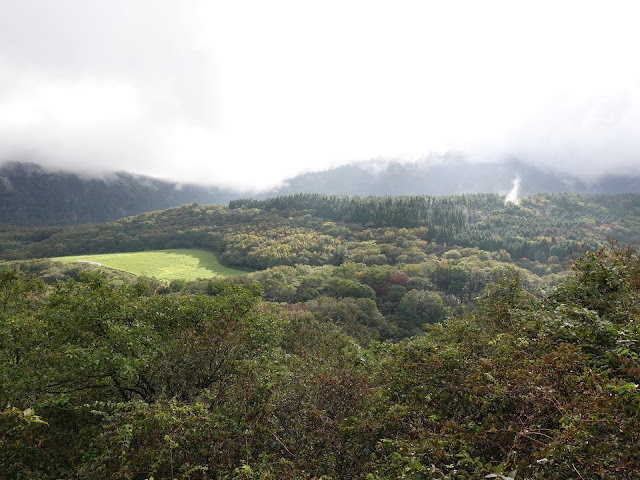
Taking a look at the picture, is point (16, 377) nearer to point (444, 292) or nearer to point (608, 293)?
point (608, 293)

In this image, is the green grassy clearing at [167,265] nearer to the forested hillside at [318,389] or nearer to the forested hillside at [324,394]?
the forested hillside at [318,389]

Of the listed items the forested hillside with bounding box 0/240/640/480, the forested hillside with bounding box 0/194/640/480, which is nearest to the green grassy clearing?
the forested hillside with bounding box 0/194/640/480

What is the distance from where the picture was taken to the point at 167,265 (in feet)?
318

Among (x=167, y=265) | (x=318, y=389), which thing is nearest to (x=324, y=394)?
(x=318, y=389)

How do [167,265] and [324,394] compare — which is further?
[167,265]

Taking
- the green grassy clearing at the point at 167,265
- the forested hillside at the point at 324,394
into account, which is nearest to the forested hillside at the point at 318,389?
the forested hillside at the point at 324,394

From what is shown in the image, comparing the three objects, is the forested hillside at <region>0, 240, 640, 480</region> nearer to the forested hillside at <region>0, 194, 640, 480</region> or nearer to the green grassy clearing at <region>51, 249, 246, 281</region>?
the forested hillside at <region>0, 194, 640, 480</region>

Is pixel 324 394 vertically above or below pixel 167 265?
above

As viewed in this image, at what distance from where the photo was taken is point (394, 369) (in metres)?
8.84

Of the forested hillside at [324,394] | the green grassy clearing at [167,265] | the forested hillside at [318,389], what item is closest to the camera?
the forested hillside at [324,394]

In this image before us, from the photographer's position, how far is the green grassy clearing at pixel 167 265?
87.6 meters

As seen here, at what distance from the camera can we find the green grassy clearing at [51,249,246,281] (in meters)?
87.6

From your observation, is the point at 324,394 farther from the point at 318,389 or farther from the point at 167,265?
the point at 167,265

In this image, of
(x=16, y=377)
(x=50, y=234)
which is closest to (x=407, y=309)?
(x=16, y=377)
